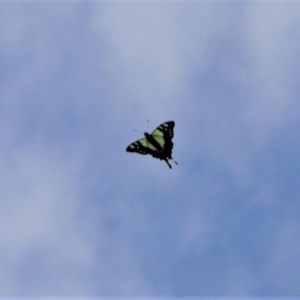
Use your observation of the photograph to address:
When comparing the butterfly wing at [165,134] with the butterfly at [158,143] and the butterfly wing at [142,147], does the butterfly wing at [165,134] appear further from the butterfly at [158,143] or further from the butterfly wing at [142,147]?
the butterfly wing at [142,147]

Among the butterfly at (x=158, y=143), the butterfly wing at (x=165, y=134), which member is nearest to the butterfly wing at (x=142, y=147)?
the butterfly at (x=158, y=143)

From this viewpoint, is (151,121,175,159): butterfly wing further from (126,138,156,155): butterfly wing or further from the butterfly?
(126,138,156,155): butterfly wing

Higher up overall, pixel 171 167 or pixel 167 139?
pixel 167 139

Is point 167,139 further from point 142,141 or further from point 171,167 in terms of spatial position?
point 171,167

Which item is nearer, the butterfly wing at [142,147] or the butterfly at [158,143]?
the butterfly at [158,143]

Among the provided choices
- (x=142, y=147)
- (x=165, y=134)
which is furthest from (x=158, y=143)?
(x=142, y=147)

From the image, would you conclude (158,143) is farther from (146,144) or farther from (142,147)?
(142,147)

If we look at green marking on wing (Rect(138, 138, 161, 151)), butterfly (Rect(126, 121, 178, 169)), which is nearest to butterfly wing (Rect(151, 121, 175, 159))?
butterfly (Rect(126, 121, 178, 169))

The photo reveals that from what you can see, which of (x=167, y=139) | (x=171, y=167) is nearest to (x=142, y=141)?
(x=167, y=139)

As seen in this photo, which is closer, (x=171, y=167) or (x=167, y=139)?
(x=171, y=167)
